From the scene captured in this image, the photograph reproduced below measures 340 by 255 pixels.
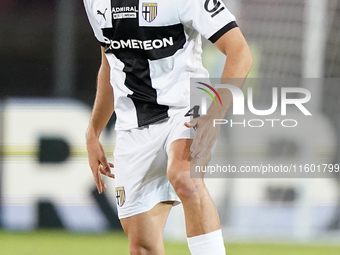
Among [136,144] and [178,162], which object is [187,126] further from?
[136,144]

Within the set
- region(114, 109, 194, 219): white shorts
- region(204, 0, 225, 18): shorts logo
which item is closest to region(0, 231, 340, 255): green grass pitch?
region(114, 109, 194, 219): white shorts

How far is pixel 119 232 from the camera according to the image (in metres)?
3.23

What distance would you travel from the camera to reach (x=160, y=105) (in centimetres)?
186

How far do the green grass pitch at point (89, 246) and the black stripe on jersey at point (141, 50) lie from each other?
1.42 meters

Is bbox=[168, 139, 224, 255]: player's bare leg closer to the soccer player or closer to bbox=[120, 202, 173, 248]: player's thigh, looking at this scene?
the soccer player

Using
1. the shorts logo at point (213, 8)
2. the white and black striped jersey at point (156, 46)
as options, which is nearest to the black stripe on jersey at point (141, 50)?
the white and black striped jersey at point (156, 46)

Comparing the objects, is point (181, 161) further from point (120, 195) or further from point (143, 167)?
point (120, 195)

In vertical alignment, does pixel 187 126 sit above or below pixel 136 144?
above

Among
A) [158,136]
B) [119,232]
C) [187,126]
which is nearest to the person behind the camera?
[187,126]

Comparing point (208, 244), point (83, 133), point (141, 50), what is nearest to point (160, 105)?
point (141, 50)

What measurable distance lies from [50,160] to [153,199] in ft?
4.97

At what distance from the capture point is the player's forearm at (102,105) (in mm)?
2148

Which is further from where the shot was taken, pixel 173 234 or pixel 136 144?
pixel 173 234

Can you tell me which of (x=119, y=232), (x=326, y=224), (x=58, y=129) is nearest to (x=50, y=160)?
(x=58, y=129)
